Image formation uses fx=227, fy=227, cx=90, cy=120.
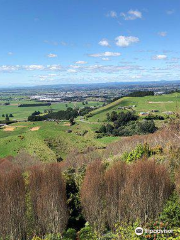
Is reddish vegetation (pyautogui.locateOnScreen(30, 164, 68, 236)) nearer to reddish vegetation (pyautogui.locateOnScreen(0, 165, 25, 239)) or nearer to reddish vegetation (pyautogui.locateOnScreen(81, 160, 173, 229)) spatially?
reddish vegetation (pyautogui.locateOnScreen(0, 165, 25, 239))

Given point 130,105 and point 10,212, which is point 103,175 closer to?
point 10,212

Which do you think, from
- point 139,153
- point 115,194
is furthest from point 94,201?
point 139,153

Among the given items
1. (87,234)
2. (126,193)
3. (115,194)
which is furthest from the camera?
(115,194)

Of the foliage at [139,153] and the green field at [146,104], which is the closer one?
the foliage at [139,153]

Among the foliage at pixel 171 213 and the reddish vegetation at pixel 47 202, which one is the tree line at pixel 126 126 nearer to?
the foliage at pixel 171 213

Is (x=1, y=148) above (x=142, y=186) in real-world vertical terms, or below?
below

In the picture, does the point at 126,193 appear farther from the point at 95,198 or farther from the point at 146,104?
the point at 146,104

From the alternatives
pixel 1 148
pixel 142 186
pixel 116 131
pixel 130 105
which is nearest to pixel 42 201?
pixel 142 186

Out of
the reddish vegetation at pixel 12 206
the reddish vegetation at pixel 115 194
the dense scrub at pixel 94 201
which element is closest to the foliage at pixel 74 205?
the dense scrub at pixel 94 201
